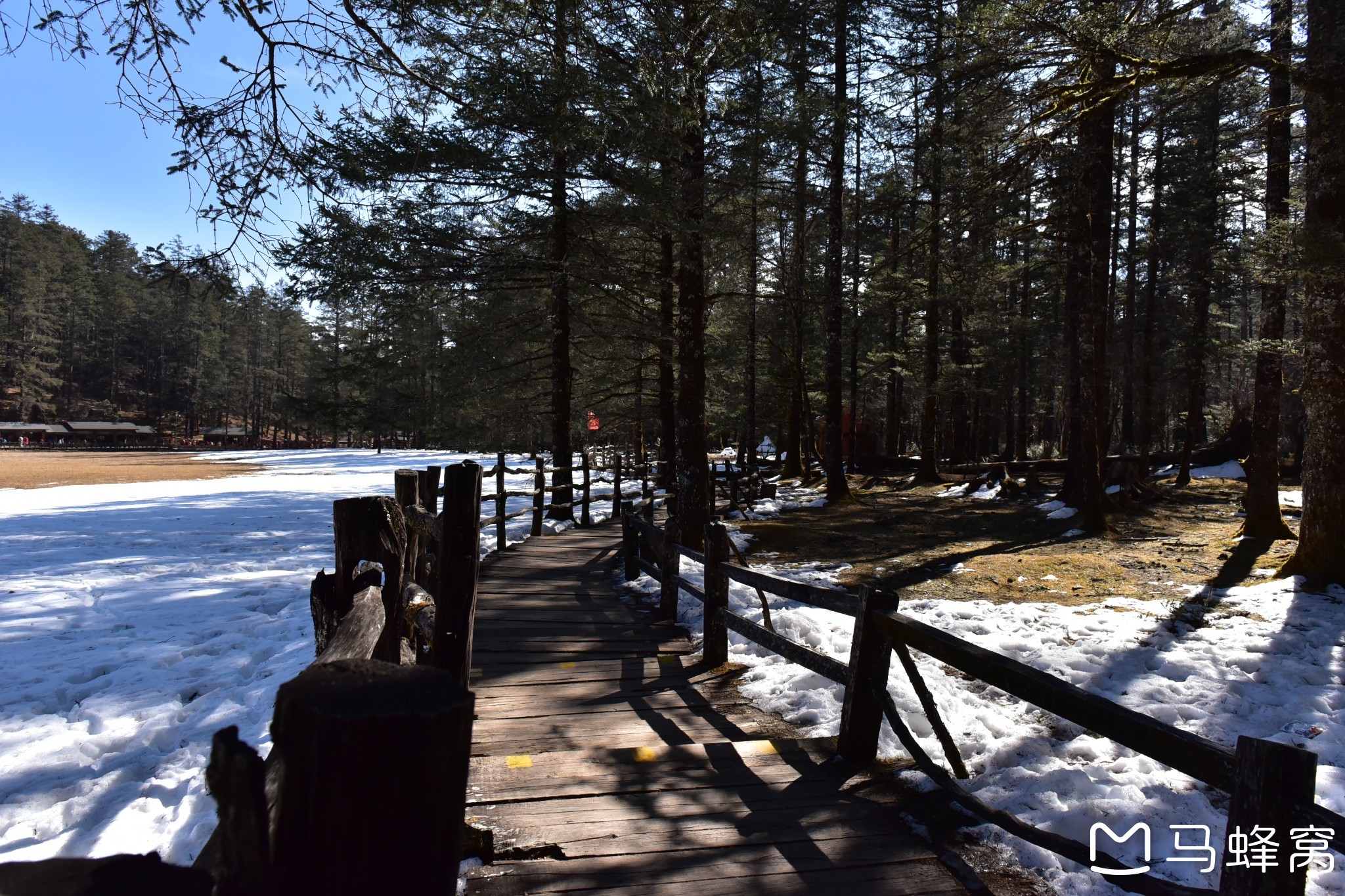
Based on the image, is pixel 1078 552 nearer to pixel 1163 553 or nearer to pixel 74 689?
pixel 1163 553

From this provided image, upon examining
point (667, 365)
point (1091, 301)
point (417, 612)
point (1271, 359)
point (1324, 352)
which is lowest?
point (417, 612)

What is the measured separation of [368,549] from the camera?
9.47 ft

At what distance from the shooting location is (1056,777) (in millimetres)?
4035

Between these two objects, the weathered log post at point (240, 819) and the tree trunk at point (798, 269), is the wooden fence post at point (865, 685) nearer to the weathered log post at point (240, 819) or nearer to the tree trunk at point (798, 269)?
the weathered log post at point (240, 819)

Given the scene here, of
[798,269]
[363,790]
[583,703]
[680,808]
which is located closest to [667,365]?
[798,269]

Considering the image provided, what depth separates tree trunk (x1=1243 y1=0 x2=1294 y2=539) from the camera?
1054cm

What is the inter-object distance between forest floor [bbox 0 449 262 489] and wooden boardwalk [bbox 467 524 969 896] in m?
29.2

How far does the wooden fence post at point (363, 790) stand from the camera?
1076mm

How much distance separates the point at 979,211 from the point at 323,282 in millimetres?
10790

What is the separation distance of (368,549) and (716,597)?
12.3 ft

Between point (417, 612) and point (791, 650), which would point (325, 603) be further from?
point (791, 650)

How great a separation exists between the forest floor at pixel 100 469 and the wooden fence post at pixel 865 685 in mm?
31230

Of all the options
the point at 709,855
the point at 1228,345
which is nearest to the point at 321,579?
the point at 709,855

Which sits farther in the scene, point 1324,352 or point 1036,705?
point 1324,352
